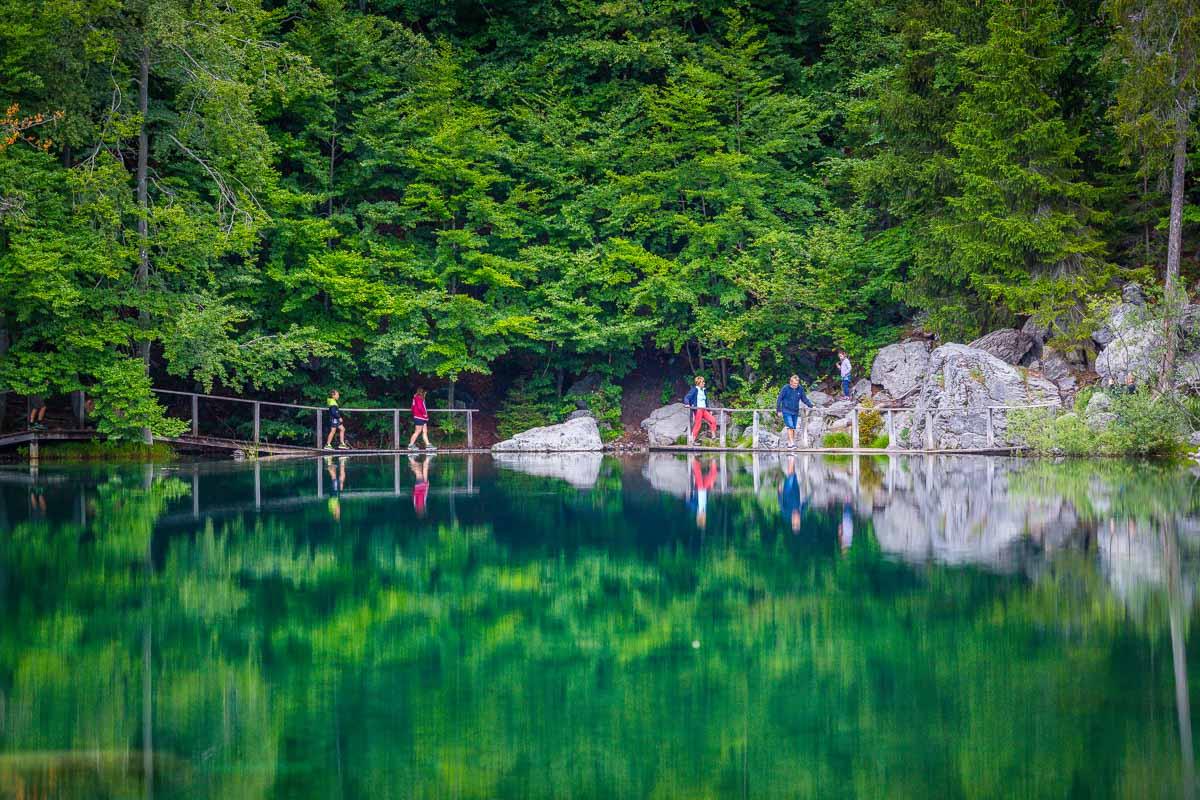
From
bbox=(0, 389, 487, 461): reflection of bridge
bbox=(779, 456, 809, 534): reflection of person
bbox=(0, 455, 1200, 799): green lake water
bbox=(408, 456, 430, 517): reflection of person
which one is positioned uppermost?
bbox=(0, 389, 487, 461): reflection of bridge

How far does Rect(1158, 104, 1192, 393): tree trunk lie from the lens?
22266 millimetres

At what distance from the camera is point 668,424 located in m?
31.8

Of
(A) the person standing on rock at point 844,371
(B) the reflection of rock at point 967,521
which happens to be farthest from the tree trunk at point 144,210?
(B) the reflection of rock at point 967,521

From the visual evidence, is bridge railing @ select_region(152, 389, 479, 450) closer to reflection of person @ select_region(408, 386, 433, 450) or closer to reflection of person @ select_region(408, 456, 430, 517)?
reflection of person @ select_region(408, 386, 433, 450)

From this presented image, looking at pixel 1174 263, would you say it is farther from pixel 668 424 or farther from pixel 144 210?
pixel 144 210

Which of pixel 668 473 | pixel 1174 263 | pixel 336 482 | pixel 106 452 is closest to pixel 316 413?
pixel 106 452

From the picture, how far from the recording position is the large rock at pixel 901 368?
2891cm

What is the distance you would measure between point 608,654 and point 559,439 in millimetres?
23343

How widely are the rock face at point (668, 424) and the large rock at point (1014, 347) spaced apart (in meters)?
7.92

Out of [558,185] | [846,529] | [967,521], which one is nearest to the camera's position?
[846,529]

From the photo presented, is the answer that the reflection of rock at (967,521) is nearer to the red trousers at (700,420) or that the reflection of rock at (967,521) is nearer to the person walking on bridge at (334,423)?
the red trousers at (700,420)

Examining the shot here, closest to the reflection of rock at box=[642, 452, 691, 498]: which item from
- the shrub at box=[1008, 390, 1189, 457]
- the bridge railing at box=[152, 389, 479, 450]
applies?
the bridge railing at box=[152, 389, 479, 450]

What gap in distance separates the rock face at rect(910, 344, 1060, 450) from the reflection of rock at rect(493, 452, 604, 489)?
7.69 metres

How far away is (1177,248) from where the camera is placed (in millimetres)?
23250
